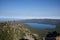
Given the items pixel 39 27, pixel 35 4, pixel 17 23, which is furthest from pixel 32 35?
pixel 35 4

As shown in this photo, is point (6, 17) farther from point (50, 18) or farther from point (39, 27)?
point (50, 18)

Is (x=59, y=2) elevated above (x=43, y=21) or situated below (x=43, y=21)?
above

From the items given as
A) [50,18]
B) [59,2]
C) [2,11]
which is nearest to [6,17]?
[2,11]

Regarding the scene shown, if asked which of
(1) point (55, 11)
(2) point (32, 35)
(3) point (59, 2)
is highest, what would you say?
(3) point (59, 2)

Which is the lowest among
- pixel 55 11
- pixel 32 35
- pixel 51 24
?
pixel 32 35

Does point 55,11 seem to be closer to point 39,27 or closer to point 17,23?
point 39,27

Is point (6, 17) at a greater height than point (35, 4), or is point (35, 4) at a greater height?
point (35, 4)
